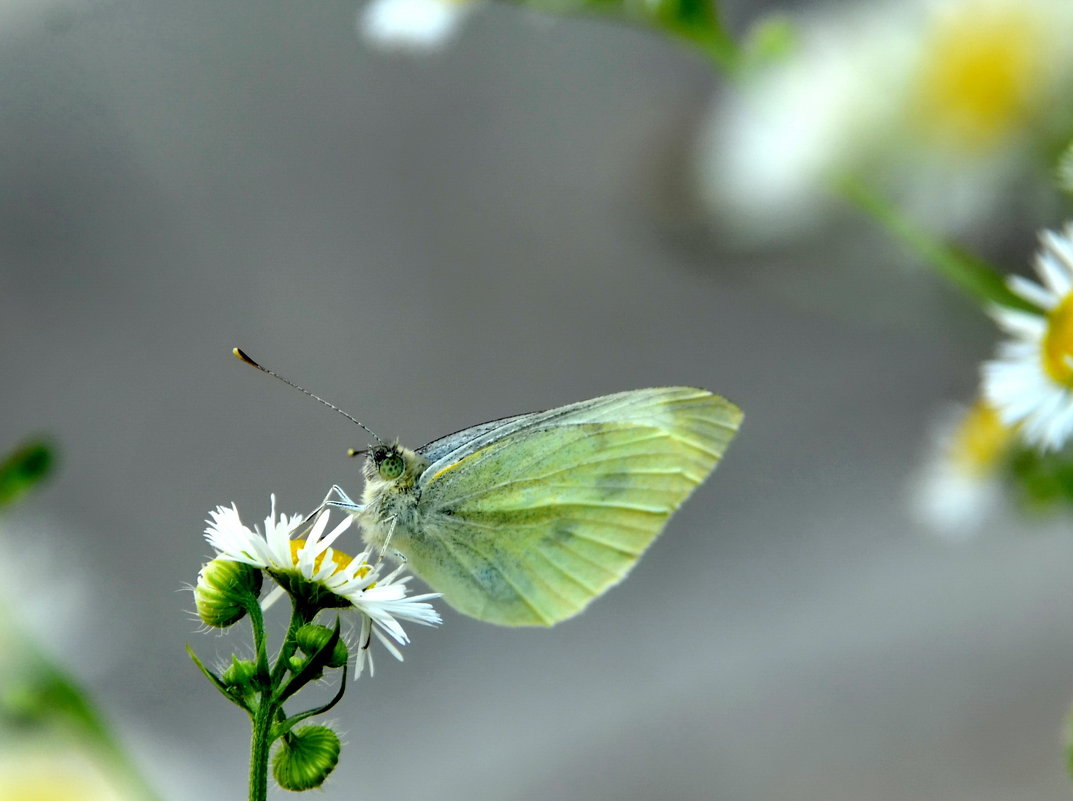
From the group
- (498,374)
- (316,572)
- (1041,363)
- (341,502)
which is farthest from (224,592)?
(498,374)

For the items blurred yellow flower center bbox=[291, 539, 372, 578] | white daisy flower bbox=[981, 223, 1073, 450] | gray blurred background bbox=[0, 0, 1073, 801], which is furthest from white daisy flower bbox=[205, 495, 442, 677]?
gray blurred background bbox=[0, 0, 1073, 801]

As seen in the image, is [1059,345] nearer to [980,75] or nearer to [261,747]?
[980,75]

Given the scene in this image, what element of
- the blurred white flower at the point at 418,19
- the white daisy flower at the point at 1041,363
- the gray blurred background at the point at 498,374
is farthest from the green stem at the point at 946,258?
the gray blurred background at the point at 498,374

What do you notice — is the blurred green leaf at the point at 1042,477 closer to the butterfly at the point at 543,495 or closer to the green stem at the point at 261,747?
the butterfly at the point at 543,495

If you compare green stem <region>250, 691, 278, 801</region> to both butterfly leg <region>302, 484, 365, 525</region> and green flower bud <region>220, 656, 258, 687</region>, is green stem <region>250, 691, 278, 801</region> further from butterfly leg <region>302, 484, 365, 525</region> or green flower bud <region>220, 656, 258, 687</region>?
butterfly leg <region>302, 484, 365, 525</region>

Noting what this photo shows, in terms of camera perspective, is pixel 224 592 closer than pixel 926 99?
Yes

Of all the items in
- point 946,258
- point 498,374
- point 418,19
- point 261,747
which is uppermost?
point 498,374
